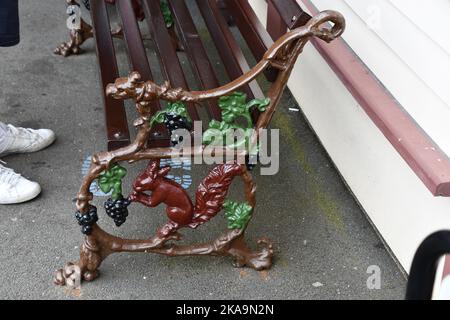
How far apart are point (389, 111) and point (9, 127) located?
1962mm

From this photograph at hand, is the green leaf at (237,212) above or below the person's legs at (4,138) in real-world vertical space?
above

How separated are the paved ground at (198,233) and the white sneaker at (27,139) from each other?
4cm

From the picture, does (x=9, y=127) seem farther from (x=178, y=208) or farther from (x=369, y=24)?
(x=369, y=24)

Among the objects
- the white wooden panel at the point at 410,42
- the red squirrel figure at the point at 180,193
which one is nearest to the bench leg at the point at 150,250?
the red squirrel figure at the point at 180,193

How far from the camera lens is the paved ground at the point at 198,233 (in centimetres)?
255

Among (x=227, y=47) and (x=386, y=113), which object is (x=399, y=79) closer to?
(x=386, y=113)

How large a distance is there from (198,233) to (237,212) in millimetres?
411

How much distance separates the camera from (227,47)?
298cm

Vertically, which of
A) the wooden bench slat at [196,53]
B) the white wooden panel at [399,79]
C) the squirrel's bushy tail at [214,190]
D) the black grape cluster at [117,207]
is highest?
the white wooden panel at [399,79]

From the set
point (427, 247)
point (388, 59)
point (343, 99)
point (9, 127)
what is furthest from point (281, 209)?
point (427, 247)

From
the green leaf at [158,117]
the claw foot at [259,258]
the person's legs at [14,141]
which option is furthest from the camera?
the person's legs at [14,141]

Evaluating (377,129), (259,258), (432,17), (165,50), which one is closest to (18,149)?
(165,50)

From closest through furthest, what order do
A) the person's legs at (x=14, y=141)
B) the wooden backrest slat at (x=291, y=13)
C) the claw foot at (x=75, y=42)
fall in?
the wooden backrest slat at (x=291, y=13), the person's legs at (x=14, y=141), the claw foot at (x=75, y=42)

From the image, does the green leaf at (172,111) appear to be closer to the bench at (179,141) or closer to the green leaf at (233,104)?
the bench at (179,141)
